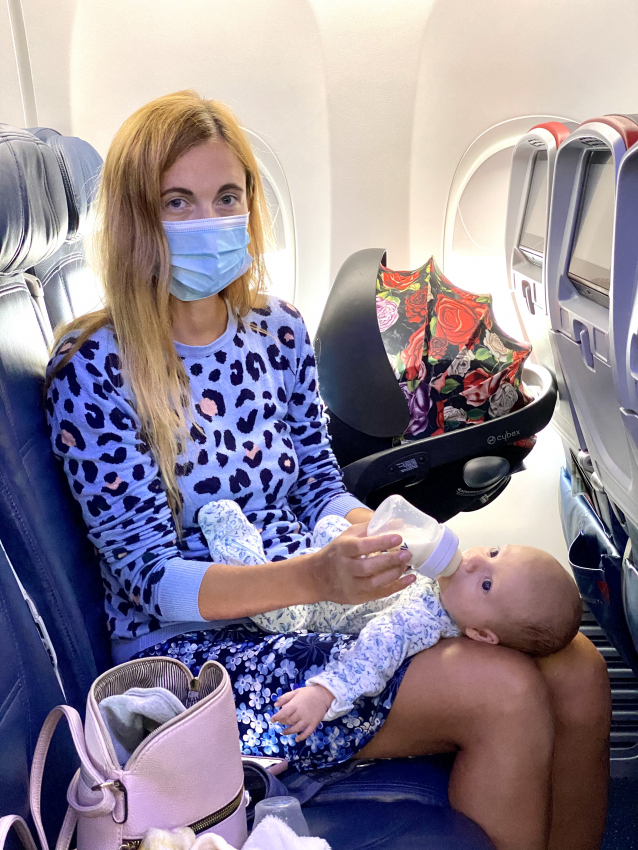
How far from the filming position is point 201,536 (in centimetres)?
156

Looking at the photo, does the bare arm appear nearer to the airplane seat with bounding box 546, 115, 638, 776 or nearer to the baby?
the baby

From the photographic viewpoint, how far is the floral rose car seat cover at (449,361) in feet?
8.10

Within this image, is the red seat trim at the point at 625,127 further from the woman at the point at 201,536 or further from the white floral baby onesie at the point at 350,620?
the white floral baby onesie at the point at 350,620

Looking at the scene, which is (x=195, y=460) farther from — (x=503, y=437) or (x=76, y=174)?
(x=503, y=437)

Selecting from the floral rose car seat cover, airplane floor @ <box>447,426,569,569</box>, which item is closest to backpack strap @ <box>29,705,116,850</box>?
the floral rose car seat cover

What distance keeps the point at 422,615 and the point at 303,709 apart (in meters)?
0.29

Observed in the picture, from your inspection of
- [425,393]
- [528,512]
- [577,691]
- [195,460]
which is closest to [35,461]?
[195,460]

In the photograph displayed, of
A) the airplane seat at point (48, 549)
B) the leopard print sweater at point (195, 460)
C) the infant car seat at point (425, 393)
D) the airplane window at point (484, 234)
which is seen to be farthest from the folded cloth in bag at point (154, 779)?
the airplane window at point (484, 234)

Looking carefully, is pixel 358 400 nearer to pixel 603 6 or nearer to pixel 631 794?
pixel 631 794

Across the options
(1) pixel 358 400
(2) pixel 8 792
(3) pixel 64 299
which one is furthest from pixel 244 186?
(2) pixel 8 792

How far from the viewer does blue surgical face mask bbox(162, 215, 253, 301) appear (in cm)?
154

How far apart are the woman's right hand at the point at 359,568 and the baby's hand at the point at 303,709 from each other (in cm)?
17

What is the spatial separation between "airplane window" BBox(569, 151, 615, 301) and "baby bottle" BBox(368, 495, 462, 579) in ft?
2.65

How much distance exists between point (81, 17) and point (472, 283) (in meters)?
1.84
